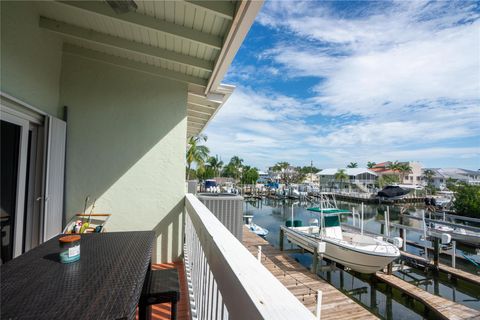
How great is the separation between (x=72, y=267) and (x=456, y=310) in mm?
8805

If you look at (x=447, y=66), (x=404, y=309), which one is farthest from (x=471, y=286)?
(x=447, y=66)

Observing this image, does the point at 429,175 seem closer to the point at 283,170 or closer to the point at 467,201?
the point at 283,170

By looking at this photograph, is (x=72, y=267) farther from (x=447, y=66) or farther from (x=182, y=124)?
(x=447, y=66)

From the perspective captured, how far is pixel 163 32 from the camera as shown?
2541 millimetres

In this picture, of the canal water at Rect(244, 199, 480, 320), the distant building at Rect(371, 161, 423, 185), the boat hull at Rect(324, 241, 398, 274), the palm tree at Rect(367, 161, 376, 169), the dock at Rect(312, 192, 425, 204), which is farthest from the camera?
the palm tree at Rect(367, 161, 376, 169)

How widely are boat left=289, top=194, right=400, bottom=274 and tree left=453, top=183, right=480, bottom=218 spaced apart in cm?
1753

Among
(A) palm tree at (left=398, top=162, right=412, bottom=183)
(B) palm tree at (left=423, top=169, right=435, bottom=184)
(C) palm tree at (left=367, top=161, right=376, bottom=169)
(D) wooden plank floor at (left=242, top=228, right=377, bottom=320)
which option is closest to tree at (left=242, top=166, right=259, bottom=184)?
(A) palm tree at (left=398, top=162, right=412, bottom=183)

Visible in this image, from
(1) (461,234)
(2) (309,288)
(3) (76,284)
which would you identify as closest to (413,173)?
(1) (461,234)

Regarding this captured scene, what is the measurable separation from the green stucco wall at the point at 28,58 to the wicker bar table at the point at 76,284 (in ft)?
5.68

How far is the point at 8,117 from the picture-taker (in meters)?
2.30

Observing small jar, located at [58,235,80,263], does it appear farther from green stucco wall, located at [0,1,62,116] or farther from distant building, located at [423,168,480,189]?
distant building, located at [423,168,480,189]

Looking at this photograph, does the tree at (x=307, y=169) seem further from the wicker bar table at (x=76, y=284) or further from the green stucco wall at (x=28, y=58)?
the wicker bar table at (x=76, y=284)

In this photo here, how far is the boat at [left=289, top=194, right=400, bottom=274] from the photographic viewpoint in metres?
7.95

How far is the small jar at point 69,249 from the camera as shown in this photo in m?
1.38
